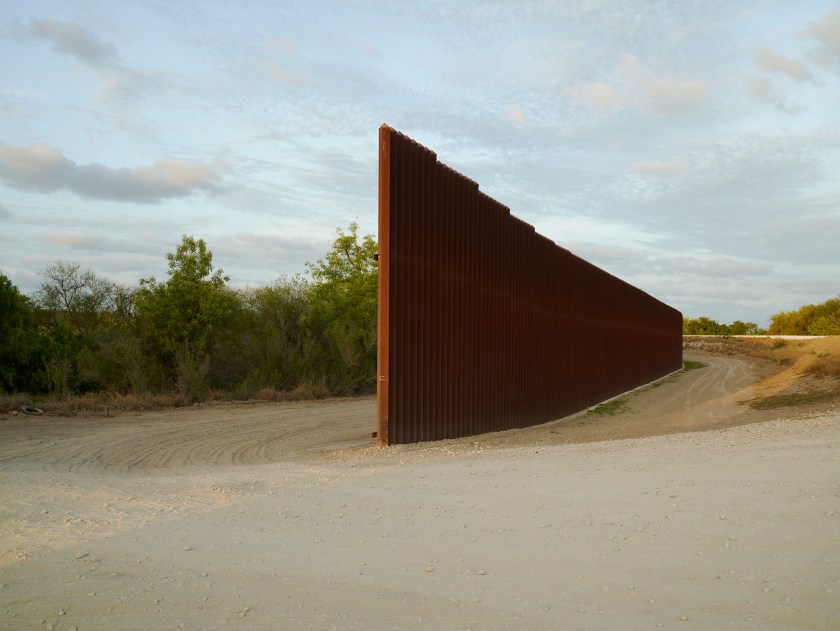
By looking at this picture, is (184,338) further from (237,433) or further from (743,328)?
(743,328)

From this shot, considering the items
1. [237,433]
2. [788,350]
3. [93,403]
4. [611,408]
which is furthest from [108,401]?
[788,350]

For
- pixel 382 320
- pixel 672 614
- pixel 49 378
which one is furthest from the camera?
pixel 49 378

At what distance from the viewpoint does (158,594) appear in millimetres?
4031

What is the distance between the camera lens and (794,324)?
294 ft

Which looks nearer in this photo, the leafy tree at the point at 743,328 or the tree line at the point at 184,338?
the tree line at the point at 184,338

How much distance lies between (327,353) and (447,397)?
12632 millimetres

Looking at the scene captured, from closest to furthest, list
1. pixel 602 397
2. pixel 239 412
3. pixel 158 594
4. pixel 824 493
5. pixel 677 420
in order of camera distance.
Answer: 1. pixel 158 594
2. pixel 824 493
3. pixel 677 420
4. pixel 239 412
5. pixel 602 397

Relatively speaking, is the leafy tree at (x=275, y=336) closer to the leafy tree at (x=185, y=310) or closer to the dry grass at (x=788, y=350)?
the leafy tree at (x=185, y=310)

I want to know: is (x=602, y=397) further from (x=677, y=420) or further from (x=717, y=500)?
(x=717, y=500)

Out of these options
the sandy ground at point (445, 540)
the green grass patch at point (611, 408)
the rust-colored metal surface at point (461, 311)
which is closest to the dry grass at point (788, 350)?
the green grass patch at point (611, 408)

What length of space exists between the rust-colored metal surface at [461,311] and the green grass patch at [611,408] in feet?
2.51

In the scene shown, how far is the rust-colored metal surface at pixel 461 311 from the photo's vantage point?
10211 mm

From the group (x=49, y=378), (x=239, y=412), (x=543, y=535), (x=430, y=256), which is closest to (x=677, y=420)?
(x=430, y=256)

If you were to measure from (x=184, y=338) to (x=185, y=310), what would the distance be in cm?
83
